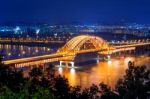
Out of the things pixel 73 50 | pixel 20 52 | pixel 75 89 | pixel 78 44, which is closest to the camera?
pixel 75 89

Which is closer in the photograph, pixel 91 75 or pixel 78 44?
pixel 91 75

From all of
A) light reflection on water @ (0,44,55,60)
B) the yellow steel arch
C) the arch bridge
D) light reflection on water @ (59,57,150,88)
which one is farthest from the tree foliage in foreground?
the yellow steel arch

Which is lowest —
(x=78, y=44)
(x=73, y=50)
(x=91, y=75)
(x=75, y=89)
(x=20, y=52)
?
(x=91, y=75)

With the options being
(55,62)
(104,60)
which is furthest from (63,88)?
(104,60)

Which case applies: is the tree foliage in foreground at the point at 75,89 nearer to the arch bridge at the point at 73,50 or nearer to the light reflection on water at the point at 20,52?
the arch bridge at the point at 73,50

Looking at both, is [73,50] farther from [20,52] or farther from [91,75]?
[91,75]

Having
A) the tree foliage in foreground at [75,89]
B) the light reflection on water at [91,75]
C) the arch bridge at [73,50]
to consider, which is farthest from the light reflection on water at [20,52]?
the tree foliage in foreground at [75,89]

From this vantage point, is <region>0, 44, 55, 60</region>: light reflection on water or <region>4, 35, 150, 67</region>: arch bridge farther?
<region>0, 44, 55, 60</region>: light reflection on water

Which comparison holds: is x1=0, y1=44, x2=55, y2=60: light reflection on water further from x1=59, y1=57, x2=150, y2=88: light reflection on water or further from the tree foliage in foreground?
the tree foliage in foreground

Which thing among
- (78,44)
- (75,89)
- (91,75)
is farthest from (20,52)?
(75,89)

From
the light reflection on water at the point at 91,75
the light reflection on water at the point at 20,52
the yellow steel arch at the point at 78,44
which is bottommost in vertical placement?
the light reflection on water at the point at 91,75

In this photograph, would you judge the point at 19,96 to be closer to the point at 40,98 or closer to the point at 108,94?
the point at 40,98
